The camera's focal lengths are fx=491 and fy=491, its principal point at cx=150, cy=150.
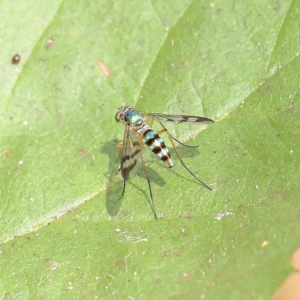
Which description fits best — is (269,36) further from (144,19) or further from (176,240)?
(176,240)

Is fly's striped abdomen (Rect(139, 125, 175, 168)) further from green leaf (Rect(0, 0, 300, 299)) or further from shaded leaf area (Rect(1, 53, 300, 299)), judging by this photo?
shaded leaf area (Rect(1, 53, 300, 299))

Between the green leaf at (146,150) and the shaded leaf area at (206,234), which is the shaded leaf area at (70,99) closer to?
the green leaf at (146,150)

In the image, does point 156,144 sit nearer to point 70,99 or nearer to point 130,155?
point 130,155

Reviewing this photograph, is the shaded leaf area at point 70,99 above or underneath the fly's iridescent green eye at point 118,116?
above

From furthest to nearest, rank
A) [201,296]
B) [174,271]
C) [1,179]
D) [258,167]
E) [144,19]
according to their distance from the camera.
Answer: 1. [144,19]
2. [1,179]
3. [258,167]
4. [174,271]
5. [201,296]

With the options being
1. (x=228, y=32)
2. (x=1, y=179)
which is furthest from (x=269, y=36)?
(x=1, y=179)

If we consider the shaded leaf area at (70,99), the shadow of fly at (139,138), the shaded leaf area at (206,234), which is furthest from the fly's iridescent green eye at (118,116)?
the shaded leaf area at (206,234)

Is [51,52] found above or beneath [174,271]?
above
